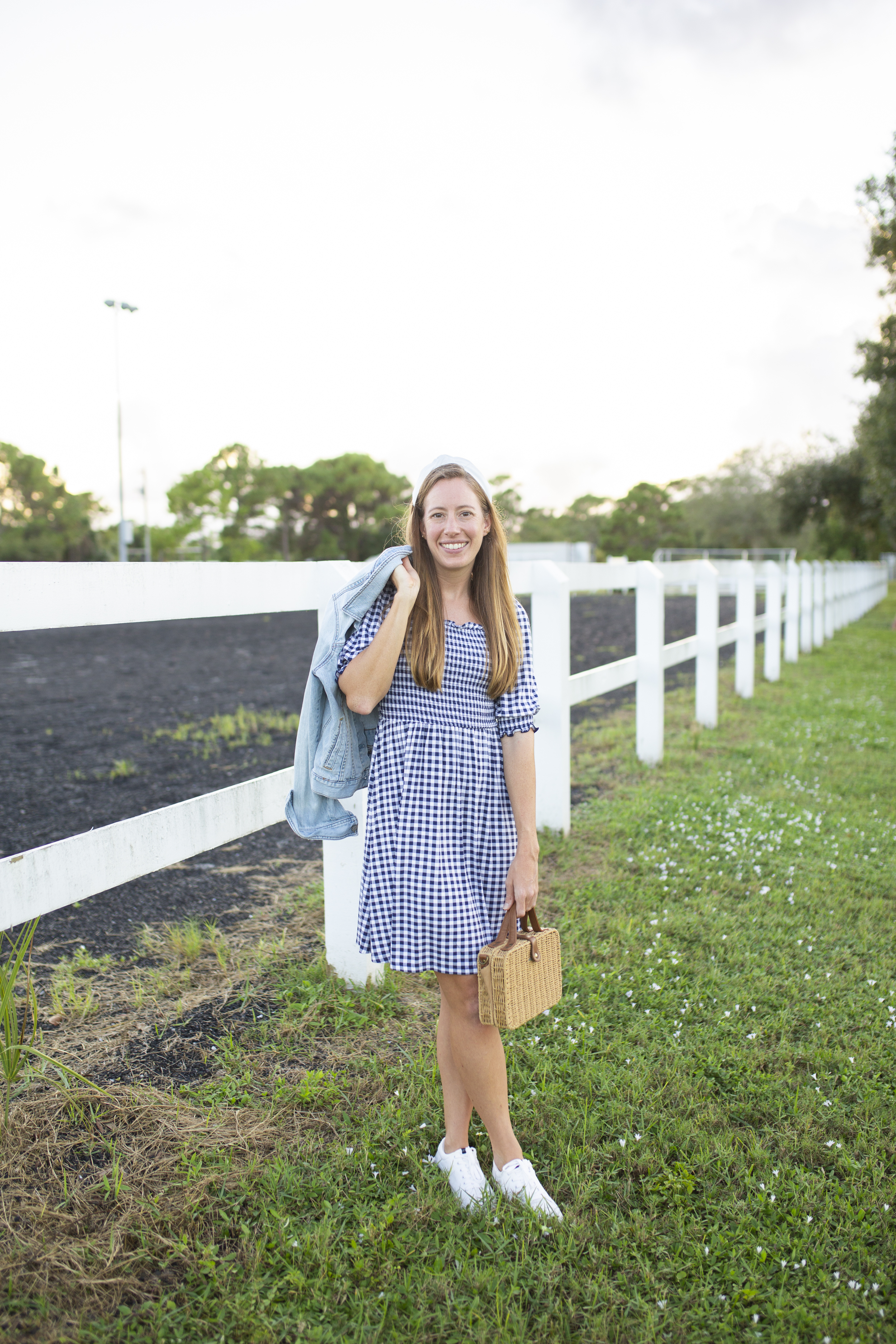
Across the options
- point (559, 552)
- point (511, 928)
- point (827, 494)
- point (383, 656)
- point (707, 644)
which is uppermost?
point (827, 494)

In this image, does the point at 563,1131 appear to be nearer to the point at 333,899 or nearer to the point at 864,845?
the point at 333,899

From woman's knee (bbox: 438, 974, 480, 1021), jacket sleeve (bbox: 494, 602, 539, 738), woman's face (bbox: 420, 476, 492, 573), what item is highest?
woman's face (bbox: 420, 476, 492, 573)

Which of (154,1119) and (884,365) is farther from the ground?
(884,365)

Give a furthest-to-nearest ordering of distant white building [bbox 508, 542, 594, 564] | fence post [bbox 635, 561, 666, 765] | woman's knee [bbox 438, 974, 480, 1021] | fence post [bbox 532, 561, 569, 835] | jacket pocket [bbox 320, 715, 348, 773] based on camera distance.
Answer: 1. distant white building [bbox 508, 542, 594, 564]
2. fence post [bbox 635, 561, 666, 765]
3. fence post [bbox 532, 561, 569, 835]
4. jacket pocket [bbox 320, 715, 348, 773]
5. woman's knee [bbox 438, 974, 480, 1021]

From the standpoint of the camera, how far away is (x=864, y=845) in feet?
15.6

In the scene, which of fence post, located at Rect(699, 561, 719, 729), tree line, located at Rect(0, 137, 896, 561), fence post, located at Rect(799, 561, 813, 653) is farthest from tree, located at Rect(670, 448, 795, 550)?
fence post, located at Rect(699, 561, 719, 729)

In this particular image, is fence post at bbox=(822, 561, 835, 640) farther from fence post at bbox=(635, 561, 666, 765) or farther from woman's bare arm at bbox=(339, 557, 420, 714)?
woman's bare arm at bbox=(339, 557, 420, 714)

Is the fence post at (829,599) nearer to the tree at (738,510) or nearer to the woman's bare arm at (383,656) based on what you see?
the woman's bare arm at (383,656)

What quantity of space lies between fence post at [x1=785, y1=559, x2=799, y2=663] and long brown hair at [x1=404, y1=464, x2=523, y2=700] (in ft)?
36.2

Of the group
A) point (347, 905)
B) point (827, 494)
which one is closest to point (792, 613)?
point (347, 905)

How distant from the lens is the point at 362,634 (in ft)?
7.13

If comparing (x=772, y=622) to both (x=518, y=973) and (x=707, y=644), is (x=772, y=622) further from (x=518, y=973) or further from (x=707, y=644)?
(x=518, y=973)

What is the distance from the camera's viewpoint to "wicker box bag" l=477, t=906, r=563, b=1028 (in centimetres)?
202

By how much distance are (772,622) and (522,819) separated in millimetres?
9304
